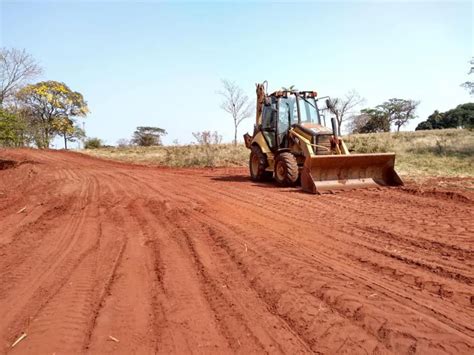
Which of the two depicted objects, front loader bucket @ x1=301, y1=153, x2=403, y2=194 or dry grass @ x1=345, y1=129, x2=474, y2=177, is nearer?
front loader bucket @ x1=301, y1=153, x2=403, y2=194

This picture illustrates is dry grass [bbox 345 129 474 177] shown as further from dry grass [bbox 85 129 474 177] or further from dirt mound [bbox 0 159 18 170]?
dirt mound [bbox 0 159 18 170]

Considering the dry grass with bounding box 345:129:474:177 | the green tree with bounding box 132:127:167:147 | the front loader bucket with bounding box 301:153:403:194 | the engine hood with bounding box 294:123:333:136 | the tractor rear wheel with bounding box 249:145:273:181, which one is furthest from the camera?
the green tree with bounding box 132:127:167:147

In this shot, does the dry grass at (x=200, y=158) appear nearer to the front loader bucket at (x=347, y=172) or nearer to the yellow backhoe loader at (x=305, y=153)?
the yellow backhoe loader at (x=305, y=153)

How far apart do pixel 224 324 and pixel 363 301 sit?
4.10 ft

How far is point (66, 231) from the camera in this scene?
6309 millimetres

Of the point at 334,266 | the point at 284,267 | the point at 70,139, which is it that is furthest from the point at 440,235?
the point at 70,139

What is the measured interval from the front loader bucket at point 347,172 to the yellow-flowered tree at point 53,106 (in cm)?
3435

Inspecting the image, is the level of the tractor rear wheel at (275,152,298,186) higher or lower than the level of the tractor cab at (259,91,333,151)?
lower

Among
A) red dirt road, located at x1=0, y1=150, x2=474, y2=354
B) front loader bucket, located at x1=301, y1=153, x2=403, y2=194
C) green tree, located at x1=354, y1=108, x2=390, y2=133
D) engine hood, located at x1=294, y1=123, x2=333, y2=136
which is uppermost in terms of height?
green tree, located at x1=354, y1=108, x2=390, y2=133

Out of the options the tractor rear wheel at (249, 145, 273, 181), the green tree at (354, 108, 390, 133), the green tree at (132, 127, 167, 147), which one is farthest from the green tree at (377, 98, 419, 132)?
the tractor rear wheel at (249, 145, 273, 181)

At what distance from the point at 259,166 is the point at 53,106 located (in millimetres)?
36167

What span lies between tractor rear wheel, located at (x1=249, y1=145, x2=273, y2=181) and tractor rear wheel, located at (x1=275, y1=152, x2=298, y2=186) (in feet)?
3.21

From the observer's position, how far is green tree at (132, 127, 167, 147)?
49944 mm

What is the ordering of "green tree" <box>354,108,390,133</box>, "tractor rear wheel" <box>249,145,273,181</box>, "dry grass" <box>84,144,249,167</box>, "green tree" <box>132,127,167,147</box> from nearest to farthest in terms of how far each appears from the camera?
"tractor rear wheel" <box>249,145,273,181</box> → "dry grass" <box>84,144,249,167</box> → "green tree" <box>132,127,167,147</box> → "green tree" <box>354,108,390,133</box>
